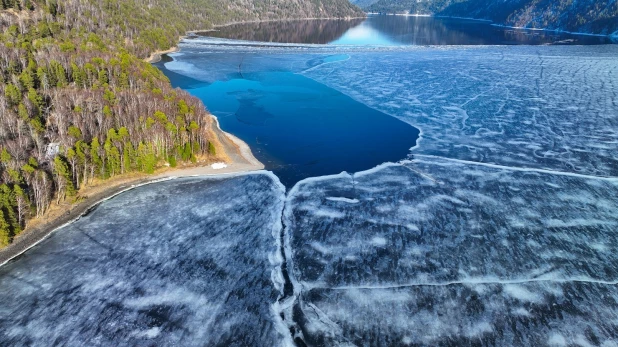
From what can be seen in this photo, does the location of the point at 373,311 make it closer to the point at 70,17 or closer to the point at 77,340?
the point at 77,340

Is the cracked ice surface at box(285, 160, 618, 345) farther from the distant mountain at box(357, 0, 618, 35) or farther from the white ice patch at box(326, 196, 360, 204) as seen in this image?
the distant mountain at box(357, 0, 618, 35)

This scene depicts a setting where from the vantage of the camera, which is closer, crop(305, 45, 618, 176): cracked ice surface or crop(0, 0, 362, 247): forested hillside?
crop(0, 0, 362, 247): forested hillside

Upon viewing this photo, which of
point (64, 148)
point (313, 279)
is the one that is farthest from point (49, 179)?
point (313, 279)

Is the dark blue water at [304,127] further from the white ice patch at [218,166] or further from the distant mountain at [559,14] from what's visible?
the distant mountain at [559,14]

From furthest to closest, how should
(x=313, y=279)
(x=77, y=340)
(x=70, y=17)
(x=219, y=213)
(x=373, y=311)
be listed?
(x=70, y=17), (x=219, y=213), (x=313, y=279), (x=373, y=311), (x=77, y=340)

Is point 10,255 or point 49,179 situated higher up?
point 49,179

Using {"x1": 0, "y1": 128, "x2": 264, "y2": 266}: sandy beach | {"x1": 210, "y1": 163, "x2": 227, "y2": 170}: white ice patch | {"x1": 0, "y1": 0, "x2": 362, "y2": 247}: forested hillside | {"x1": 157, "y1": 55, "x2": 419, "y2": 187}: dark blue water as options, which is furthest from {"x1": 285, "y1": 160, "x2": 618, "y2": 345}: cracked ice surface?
{"x1": 0, "y1": 0, "x2": 362, "y2": 247}: forested hillside

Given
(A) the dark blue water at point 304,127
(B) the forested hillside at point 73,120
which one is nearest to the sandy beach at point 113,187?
(B) the forested hillside at point 73,120
